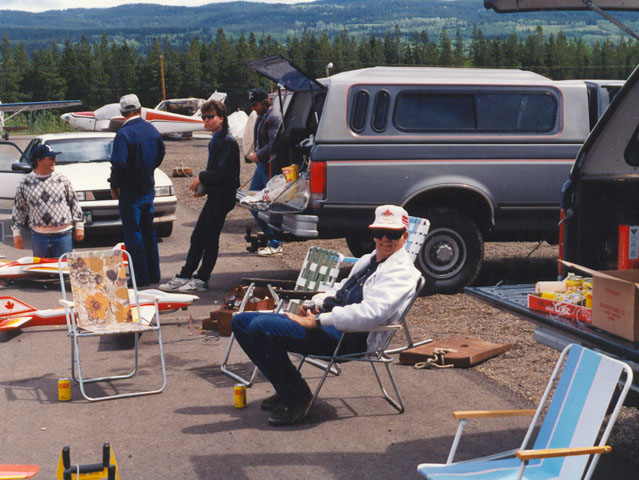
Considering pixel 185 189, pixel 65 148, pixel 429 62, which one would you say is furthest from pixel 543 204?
pixel 429 62

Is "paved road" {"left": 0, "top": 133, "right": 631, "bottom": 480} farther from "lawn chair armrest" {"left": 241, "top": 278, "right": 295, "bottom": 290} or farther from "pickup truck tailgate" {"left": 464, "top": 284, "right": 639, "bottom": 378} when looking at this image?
"pickup truck tailgate" {"left": 464, "top": 284, "right": 639, "bottom": 378}

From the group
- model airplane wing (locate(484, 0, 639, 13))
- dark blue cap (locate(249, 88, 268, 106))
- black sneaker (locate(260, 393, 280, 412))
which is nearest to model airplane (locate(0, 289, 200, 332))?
black sneaker (locate(260, 393, 280, 412))

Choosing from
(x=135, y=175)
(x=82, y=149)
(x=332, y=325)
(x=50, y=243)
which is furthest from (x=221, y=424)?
(x=82, y=149)

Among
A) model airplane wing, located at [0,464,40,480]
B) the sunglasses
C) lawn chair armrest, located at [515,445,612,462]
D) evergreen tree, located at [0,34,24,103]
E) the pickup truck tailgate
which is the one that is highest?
the sunglasses

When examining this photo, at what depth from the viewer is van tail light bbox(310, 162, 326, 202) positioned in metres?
8.83

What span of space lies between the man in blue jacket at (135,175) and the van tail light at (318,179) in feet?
6.02

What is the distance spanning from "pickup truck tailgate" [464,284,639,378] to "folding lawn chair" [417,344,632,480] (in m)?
0.14

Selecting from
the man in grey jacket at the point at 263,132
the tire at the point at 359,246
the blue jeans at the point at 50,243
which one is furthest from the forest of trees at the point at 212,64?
the blue jeans at the point at 50,243

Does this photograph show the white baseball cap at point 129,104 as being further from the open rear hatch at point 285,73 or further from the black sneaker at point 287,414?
the black sneaker at point 287,414

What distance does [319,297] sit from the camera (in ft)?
20.1

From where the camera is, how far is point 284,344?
18.2ft

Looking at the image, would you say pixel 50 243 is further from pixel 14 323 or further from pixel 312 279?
pixel 312 279

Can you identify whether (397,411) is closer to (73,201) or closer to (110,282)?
(110,282)

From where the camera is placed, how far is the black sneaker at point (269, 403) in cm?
582
